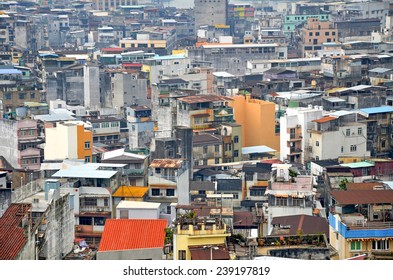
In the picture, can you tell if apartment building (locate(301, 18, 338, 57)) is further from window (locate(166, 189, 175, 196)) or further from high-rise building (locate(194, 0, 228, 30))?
window (locate(166, 189, 175, 196))

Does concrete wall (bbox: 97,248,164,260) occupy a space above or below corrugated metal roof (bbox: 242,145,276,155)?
above

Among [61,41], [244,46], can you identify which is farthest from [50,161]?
[61,41]

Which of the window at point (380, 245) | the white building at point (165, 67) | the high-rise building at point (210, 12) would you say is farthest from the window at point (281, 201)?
the high-rise building at point (210, 12)

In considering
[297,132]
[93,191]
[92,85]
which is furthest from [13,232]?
[92,85]

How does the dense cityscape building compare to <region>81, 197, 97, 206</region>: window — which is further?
<region>81, 197, 97, 206</region>: window

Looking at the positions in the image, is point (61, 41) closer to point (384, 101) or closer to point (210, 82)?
point (210, 82)

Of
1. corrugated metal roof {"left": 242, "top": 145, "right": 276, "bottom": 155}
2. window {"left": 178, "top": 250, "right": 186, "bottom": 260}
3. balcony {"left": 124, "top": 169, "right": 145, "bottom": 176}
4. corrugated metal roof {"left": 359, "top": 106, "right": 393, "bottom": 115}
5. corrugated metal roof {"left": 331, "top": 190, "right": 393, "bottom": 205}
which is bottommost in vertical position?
corrugated metal roof {"left": 242, "top": 145, "right": 276, "bottom": 155}

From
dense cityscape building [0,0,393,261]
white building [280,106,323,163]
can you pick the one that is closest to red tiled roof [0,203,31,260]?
dense cityscape building [0,0,393,261]

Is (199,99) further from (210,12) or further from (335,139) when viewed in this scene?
(210,12)
